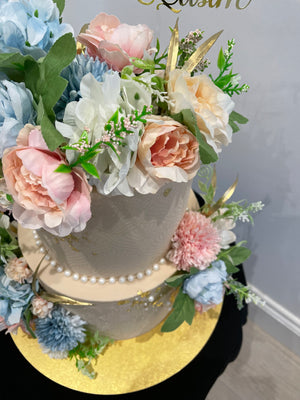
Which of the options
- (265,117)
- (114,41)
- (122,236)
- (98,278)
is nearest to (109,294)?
(98,278)

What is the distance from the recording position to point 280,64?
0.88 meters

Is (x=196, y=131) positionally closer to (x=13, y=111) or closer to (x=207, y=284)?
(x=13, y=111)

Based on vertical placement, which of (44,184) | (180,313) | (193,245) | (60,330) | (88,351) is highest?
(44,184)

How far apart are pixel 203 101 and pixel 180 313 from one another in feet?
1.79

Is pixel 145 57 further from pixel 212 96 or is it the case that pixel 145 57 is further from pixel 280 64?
pixel 280 64

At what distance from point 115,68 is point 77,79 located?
0.09 meters

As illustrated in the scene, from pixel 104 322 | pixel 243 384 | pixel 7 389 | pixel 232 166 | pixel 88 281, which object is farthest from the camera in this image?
pixel 243 384

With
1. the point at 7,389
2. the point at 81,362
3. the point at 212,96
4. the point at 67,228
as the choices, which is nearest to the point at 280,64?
the point at 212,96

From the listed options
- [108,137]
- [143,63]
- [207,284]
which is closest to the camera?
[108,137]

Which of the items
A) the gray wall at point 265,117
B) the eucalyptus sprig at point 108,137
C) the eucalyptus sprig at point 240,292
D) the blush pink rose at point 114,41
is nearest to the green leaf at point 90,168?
the eucalyptus sprig at point 108,137

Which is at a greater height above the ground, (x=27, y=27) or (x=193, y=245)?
(x=27, y=27)

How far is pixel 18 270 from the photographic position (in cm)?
78

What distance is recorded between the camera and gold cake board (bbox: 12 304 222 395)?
35.4 inches

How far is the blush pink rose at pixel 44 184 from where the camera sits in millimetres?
419
